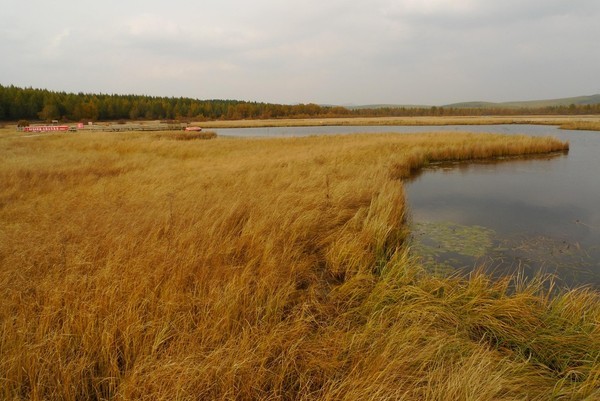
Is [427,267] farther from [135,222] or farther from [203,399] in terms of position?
[135,222]

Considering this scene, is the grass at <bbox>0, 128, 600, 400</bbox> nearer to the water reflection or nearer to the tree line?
the water reflection

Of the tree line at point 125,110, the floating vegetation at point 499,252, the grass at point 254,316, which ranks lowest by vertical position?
the floating vegetation at point 499,252

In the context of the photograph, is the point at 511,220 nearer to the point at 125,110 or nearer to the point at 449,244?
the point at 449,244

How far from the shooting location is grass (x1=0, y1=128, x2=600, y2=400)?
89.5 inches

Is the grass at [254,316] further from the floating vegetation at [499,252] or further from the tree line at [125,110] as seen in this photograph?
the tree line at [125,110]

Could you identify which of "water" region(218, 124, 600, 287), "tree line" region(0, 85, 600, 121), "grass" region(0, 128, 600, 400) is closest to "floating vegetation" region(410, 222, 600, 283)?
"water" region(218, 124, 600, 287)

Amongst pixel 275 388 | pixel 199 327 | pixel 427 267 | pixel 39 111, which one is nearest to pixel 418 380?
pixel 275 388

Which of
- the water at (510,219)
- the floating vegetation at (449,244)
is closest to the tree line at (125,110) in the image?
the water at (510,219)

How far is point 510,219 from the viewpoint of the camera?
8414mm

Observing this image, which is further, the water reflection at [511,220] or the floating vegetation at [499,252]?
the water reflection at [511,220]

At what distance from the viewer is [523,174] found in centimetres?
1423

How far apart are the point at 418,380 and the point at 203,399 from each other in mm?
1546

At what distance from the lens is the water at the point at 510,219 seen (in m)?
5.78

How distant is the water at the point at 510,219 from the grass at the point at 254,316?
42.8 inches
